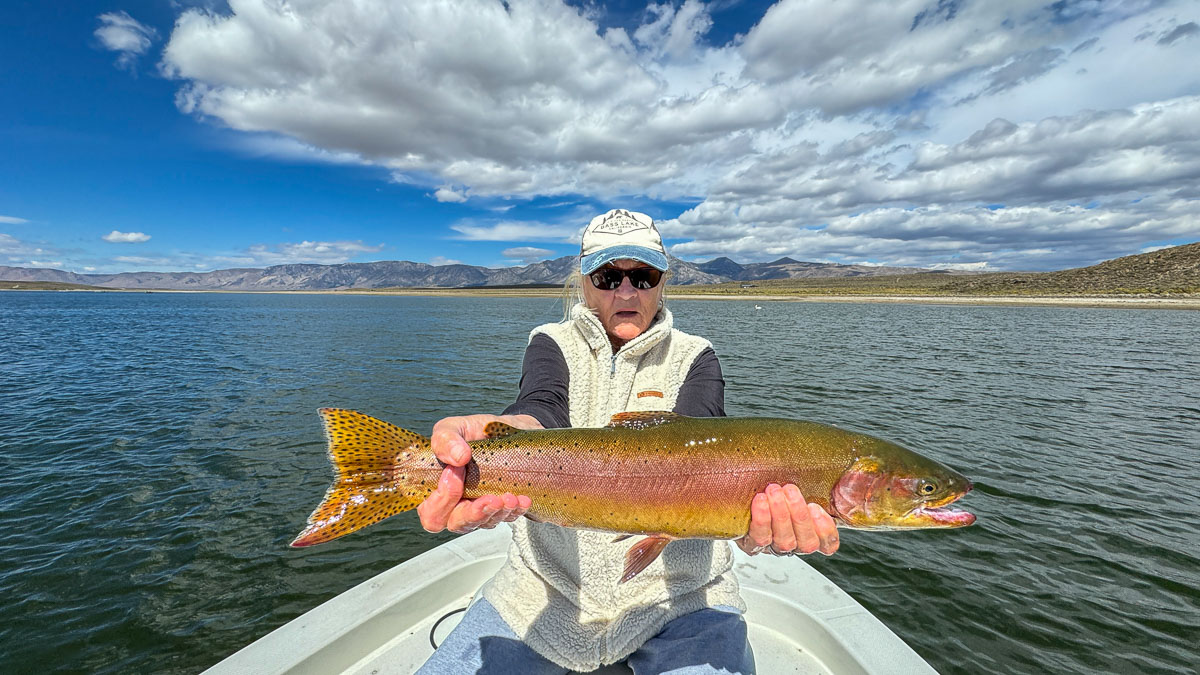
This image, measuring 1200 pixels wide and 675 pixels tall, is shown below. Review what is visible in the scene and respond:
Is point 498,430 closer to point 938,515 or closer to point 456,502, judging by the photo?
point 456,502

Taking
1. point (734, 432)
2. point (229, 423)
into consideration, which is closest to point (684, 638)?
point (734, 432)

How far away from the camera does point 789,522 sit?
2764mm

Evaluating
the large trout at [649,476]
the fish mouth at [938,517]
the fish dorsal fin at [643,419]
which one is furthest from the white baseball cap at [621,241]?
the fish mouth at [938,517]

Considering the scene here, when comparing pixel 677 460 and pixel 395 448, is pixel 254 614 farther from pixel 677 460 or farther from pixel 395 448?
pixel 677 460

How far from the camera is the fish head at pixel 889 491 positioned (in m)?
2.95

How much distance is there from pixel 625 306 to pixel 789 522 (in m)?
1.82

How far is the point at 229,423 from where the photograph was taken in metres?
15.2

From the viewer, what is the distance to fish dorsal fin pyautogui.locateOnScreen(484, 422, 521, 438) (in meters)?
2.93

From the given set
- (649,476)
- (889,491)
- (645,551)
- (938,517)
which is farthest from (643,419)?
(938,517)

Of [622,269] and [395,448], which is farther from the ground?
[622,269]

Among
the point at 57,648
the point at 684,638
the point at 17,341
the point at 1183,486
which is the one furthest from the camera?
the point at 17,341

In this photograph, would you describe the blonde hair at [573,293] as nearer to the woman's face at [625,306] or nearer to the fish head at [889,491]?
the woman's face at [625,306]

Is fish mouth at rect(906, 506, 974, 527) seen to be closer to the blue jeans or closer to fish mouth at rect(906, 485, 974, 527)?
fish mouth at rect(906, 485, 974, 527)

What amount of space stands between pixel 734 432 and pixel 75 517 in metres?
12.5
